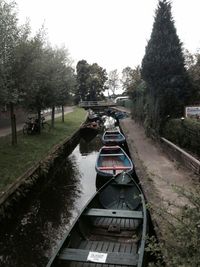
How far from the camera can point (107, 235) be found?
25.2ft

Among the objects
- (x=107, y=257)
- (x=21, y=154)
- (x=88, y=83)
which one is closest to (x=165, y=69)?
(x=21, y=154)

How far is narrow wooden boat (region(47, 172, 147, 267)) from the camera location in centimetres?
595

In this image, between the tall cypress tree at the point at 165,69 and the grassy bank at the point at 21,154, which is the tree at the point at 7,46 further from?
the tall cypress tree at the point at 165,69

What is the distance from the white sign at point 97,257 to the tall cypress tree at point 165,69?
13084 millimetres

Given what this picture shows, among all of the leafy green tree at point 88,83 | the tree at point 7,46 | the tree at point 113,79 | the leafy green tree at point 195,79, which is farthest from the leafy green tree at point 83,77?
the tree at point 7,46

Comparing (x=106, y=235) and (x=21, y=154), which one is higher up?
(x=21, y=154)

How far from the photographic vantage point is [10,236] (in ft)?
29.4

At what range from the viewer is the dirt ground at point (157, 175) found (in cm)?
889

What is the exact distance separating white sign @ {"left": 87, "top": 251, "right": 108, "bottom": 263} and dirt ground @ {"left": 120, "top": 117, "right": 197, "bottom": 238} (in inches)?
52.4

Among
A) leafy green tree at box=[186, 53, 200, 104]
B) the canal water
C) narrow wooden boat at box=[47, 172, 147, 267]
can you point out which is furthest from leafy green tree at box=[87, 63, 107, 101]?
narrow wooden boat at box=[47, 172, 147, 267]

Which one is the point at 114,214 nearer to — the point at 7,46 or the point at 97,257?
the point at 97,257

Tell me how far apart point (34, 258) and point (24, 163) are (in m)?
6.07

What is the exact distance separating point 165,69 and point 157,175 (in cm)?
1224

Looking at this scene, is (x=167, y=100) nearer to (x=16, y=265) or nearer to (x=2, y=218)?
(x=2, y=218)
